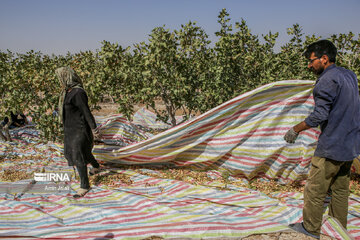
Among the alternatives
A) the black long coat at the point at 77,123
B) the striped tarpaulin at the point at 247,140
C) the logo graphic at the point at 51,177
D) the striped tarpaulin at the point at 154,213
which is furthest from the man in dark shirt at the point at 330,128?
the logo graphic at the point at 51,177

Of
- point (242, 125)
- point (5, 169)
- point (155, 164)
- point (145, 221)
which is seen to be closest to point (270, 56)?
point (242, 125)

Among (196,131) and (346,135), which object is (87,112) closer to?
(196,131)

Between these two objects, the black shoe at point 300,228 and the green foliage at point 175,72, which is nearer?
the black shoe at point 300,228

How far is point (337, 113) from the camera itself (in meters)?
2.82

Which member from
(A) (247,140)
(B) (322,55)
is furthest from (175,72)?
(B) (322,55)

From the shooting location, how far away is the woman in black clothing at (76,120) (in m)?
4.12

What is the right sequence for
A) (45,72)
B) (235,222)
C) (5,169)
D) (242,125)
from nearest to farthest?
(235,222)
(242,125)
(5,169)
(45,72)

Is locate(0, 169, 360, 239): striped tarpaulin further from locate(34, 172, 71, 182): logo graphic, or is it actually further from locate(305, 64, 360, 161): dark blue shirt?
locate(305, 64, 360, 161): dark blue shirt

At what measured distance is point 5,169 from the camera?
541cm

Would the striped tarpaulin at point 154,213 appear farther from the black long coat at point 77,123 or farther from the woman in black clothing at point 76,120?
the black long coat at point 77,123

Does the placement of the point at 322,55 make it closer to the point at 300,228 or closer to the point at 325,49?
the point at 325,49

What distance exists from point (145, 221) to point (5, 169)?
3.59 meters

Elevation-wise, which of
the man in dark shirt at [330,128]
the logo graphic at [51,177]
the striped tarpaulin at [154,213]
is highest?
the man in dark shirt at [330,128]

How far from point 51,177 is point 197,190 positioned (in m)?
2.49
